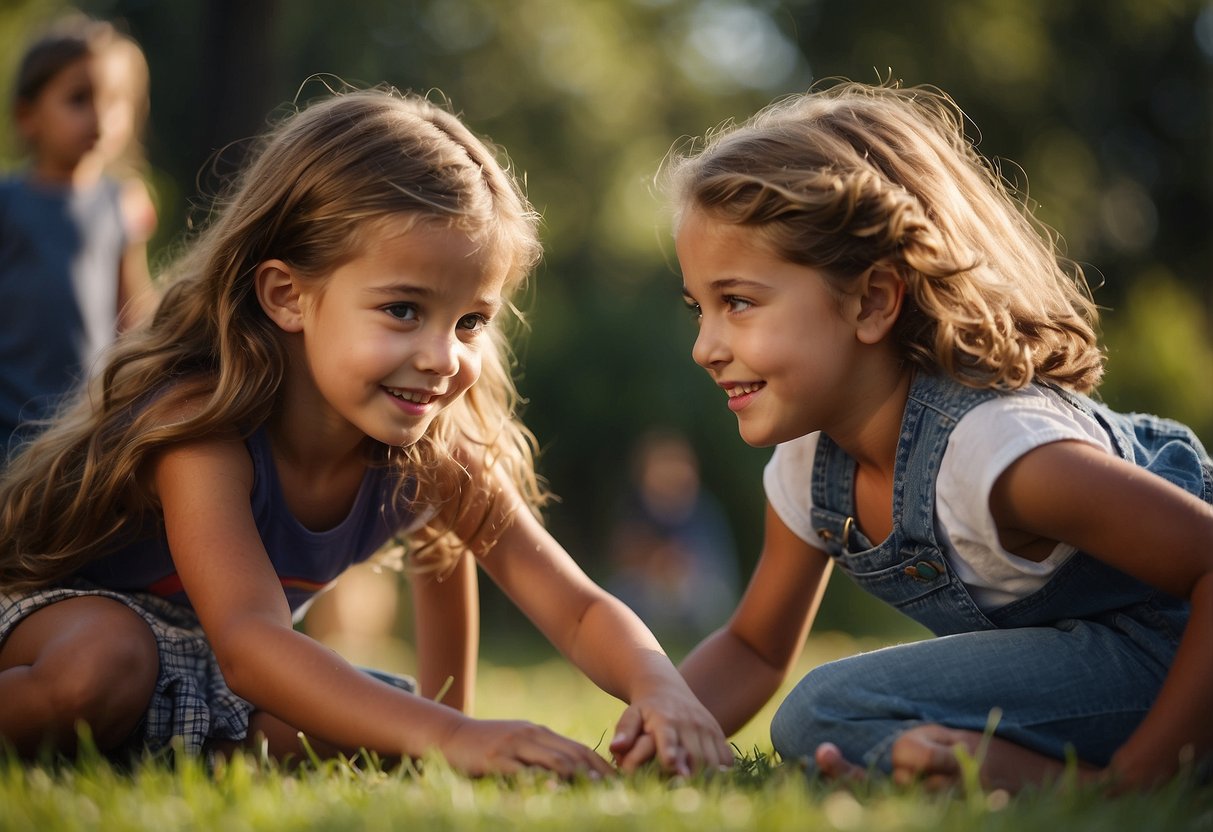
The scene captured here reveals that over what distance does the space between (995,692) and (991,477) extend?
44cm

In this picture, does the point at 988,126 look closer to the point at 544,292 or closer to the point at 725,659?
the point at 544,292

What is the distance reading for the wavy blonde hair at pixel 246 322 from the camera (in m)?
2.71

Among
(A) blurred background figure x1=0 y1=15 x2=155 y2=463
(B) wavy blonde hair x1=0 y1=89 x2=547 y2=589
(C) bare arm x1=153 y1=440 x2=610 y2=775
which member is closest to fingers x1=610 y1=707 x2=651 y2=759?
(C) bare arm x1=153 y1=440 x2=610 y2=775

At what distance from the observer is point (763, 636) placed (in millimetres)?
3129

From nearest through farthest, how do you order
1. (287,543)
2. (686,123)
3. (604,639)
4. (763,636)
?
1. (604,639)
2. (287,543)
3. (763,636)
4. (686,123)

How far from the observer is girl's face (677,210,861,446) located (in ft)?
8.71

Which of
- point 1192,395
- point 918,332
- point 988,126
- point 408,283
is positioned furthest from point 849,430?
point 988,126

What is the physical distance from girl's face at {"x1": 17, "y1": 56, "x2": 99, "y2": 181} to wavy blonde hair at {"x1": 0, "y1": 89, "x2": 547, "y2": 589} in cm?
196

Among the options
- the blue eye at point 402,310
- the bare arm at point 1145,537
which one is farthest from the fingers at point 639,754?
the blue eye at point 402,310

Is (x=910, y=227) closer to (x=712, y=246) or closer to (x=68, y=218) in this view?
(x=712, y=246)

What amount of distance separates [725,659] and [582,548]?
9171 mm

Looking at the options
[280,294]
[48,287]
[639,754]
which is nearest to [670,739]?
[639,754]

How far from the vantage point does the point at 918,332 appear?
8.86ft

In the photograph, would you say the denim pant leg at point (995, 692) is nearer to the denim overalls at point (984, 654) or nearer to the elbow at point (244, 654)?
the denim overalls at point (984, 654)
